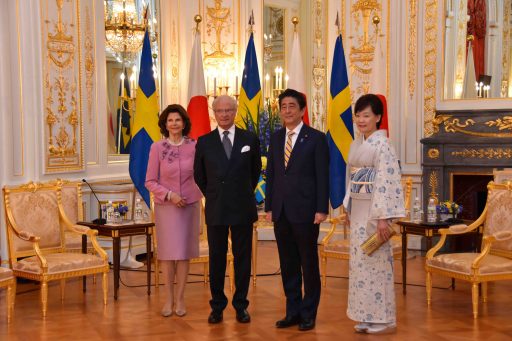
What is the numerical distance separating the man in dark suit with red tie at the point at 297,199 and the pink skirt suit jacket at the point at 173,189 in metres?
0.70

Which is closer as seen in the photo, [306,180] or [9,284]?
[306,180]

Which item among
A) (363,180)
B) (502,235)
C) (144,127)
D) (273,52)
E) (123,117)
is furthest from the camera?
Result: (273,52)

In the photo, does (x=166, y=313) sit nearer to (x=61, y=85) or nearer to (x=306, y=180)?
(x=306, y=180)

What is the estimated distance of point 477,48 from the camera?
845 cm

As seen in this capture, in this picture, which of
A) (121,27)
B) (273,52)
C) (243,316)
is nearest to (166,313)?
(243,316)

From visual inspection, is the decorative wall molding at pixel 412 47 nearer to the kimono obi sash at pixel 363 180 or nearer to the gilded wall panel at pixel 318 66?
the gilded wall panel at pixel 318 66

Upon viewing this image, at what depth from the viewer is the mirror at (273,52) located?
9883 mm

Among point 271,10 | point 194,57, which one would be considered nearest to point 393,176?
point 194,57

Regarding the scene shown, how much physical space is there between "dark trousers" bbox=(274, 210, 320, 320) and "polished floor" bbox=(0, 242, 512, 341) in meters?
0.19

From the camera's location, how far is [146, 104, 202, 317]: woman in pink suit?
5.54 m

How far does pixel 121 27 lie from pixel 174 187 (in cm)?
338

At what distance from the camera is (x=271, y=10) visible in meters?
10.0

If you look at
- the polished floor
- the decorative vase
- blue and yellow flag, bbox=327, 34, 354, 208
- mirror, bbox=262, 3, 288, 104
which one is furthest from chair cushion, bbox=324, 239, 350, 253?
mirror, bbox=262, 3, 288, 104

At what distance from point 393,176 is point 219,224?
130 cm
